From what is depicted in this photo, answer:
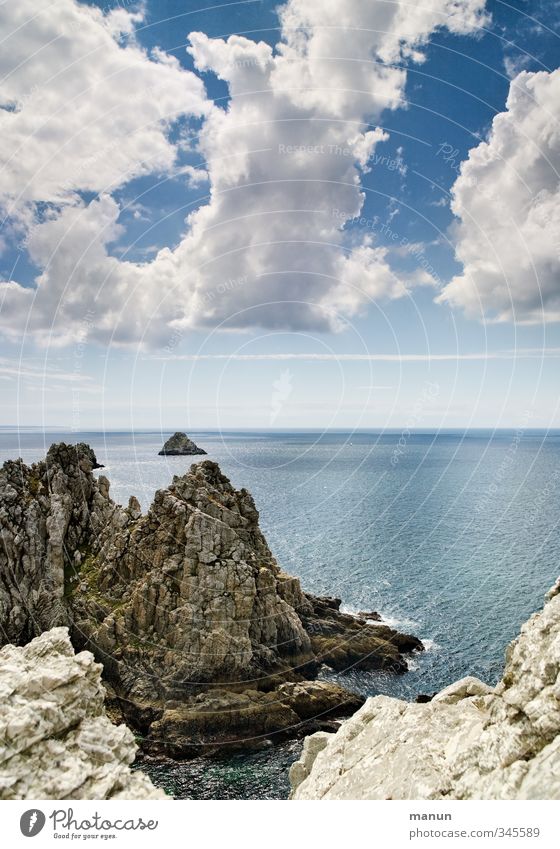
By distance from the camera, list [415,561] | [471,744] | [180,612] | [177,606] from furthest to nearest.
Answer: [415,561]
[177,606]
[180,612]
[471,744]

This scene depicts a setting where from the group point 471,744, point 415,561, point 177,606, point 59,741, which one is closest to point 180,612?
point 177,606

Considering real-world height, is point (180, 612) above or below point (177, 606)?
below

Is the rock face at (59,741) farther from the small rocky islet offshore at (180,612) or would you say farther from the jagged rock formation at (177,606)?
the jagged rock formation at (177,606)

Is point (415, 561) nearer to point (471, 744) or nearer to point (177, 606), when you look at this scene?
point (177, 606)

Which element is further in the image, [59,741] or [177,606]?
[177,606]

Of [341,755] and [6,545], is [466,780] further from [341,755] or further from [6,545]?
[6,545]

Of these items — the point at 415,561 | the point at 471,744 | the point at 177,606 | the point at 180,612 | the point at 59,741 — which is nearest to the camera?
the point at 471,744

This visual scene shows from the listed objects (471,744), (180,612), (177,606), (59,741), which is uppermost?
(471,744)

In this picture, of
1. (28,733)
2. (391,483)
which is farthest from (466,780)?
(391,483)

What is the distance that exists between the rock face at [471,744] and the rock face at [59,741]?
209 inches

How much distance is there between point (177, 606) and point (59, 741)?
36721 mm

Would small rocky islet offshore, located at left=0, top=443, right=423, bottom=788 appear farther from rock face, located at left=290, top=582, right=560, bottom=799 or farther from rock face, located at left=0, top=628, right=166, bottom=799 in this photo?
rock face, located at left=0, top=628, right=166, bottom=799

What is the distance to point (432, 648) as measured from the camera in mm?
55312

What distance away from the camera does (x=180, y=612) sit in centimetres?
4694
